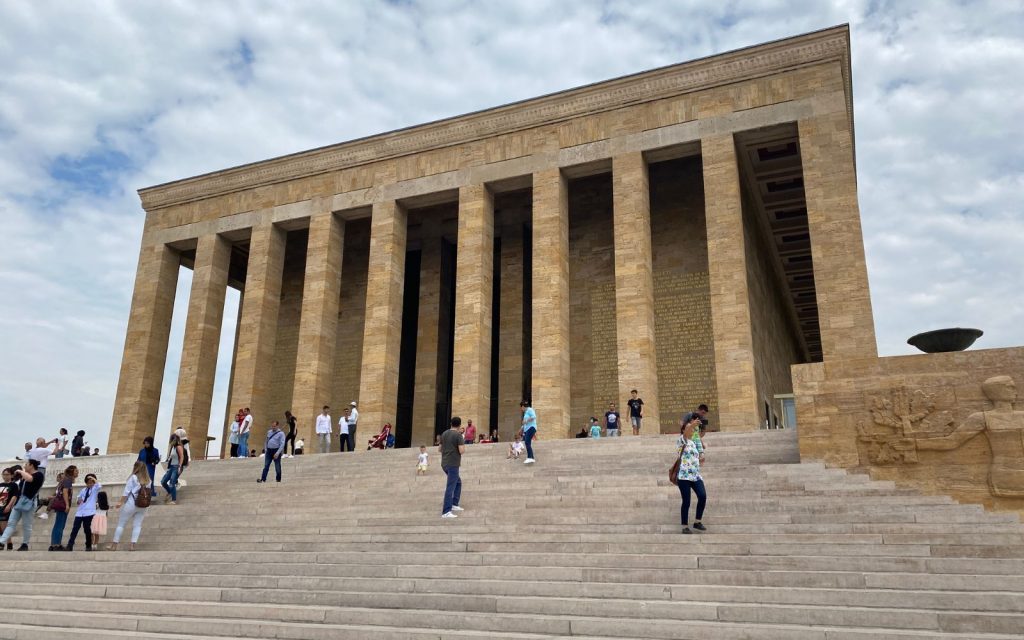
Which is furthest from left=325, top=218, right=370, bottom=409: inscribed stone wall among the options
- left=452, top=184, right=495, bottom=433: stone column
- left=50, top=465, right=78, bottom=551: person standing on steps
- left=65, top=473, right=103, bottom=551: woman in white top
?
left=65, top=473, right=103, bottom=551: woman in white top

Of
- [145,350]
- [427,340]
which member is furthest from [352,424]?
[145,350]

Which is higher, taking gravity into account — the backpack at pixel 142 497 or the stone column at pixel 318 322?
the stone column at pixel 318 322

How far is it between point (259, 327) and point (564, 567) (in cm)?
1822

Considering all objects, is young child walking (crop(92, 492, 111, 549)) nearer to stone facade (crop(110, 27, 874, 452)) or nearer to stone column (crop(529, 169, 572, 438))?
stone facade (crop(110, 27, 874, 452))

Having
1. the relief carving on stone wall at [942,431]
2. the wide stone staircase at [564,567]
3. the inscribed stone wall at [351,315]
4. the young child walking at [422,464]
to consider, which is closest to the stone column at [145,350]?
the inscribed stone wall at [351,315]

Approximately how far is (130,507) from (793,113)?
16.7m

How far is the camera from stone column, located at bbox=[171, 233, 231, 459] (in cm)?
2298

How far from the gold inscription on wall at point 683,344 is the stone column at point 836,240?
3.86 m

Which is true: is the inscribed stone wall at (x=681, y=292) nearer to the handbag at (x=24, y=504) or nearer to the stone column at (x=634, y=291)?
the stone column at (x=634, y=291)

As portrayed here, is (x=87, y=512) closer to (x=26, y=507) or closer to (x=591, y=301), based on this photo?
(x=26, y=507)

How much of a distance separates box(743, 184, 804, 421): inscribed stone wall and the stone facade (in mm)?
221

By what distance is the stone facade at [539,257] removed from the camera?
17734 mm

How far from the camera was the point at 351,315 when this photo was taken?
25969 millimetres

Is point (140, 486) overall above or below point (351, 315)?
below
